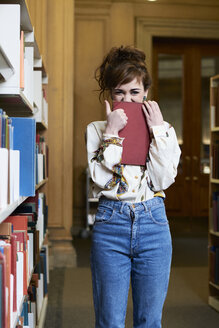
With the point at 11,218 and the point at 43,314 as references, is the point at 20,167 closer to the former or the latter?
the point at 11,218

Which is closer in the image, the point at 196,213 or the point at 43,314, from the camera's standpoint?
the point at 43,314

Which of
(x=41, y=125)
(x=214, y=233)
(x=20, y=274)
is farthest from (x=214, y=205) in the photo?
(x=20, y=274)

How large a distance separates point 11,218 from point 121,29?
4.95 meters

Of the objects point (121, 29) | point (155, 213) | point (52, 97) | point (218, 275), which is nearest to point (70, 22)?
point (52, 97)

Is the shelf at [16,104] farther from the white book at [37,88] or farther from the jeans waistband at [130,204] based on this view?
the jeans waistband at [130,204]

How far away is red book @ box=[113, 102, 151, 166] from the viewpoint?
5.05 ft

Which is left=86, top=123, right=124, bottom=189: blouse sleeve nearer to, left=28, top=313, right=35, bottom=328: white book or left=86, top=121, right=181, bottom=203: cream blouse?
left=86, top=121, right=181, bottom=203: cream blouse

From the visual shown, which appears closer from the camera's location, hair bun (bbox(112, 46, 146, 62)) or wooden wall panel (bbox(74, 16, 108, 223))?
hair bun (bbox(112, 46, 146, 62))

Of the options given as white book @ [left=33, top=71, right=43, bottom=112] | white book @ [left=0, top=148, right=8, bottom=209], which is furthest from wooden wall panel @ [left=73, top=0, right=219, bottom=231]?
white book @ [left=0, top=148, right=8, bottom=209]

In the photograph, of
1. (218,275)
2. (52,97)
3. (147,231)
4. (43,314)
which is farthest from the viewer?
(52,97)

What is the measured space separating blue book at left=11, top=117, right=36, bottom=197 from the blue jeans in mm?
365

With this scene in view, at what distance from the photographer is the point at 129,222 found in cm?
147

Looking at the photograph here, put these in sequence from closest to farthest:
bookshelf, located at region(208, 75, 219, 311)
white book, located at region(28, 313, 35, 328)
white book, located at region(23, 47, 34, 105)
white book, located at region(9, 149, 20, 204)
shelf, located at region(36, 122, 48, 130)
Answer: white book, located at region(9, 149, 20, 204) < white book, located at region(23, 47, 34, 105) < white book, located at region(28, 313, 35, 328) < shelf, located at region(36, 122, 48, 130) < bookshelf, located at region(208, 75, 219, 311)

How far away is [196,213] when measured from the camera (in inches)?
270
